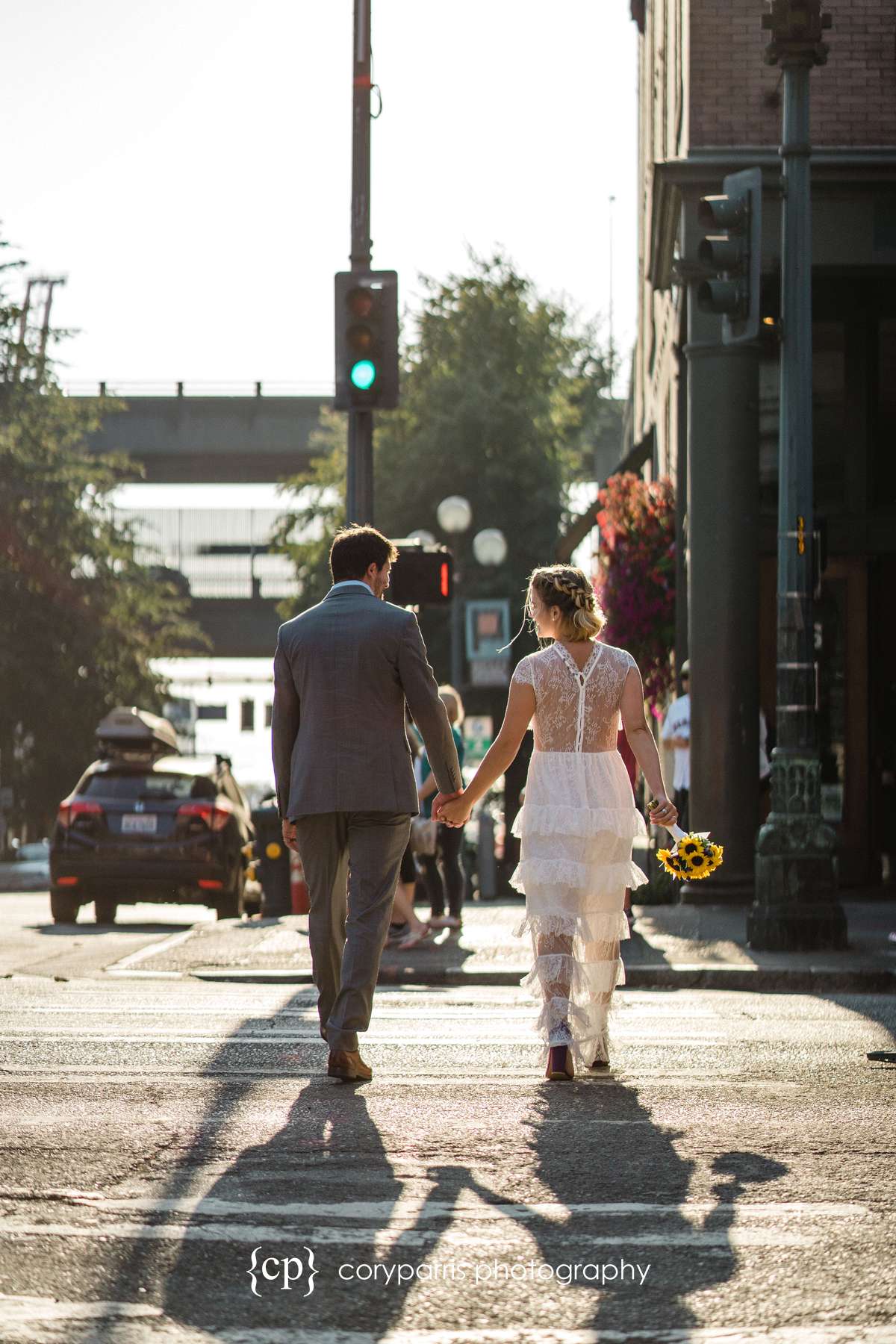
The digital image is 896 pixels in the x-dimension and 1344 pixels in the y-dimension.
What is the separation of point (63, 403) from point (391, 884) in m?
37.5

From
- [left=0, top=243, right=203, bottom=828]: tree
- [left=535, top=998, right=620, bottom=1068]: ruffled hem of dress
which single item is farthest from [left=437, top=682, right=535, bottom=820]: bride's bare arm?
[left=0, top=243, right=203, bottom=828]: tree

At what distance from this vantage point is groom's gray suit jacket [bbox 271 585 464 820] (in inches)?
279

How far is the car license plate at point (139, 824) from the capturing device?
17250 millimetres

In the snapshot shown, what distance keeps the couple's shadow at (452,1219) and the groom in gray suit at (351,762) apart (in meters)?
0.78

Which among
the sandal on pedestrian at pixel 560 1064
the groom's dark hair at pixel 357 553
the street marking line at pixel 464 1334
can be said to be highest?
the groom's dark hair at pixel 357 553

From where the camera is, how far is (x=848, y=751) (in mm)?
17406

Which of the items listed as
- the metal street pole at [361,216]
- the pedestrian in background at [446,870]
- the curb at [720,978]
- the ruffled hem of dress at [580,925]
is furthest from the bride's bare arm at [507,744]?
the pedestrian in background at [446,870]

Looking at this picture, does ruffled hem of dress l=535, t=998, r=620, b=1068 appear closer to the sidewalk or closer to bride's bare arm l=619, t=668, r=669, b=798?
bride's bare arm l=619, t=668, r=669, b=798

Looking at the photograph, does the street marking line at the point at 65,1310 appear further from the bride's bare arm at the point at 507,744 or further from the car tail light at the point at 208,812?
the car tail light at the point at 208,812

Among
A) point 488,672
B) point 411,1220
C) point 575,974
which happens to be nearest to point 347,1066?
point 575,974

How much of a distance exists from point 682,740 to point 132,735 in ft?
18.5

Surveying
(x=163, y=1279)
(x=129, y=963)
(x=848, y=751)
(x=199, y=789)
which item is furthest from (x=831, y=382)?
(x=163, y=1279)

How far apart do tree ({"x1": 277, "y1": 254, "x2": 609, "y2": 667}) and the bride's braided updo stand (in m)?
35.0

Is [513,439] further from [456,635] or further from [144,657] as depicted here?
[456,635]
